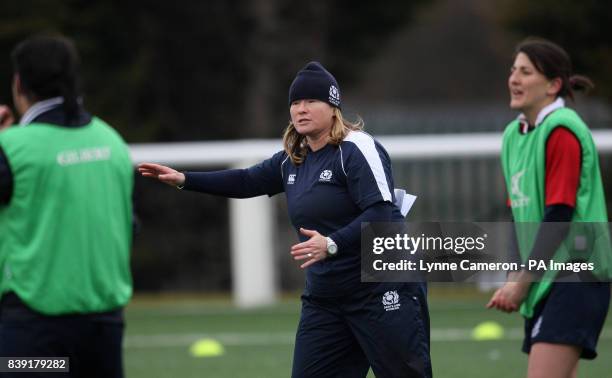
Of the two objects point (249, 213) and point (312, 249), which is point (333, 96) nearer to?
point (312, 249)

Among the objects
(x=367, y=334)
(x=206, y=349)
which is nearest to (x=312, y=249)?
(x=367, y=334)

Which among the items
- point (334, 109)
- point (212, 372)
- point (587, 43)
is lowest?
point (212, 372)

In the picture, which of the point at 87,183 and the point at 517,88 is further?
the point at 517,88

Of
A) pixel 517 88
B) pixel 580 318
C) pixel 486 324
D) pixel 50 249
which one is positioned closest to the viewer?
pixel 50 249

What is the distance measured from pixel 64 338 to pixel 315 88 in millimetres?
2038

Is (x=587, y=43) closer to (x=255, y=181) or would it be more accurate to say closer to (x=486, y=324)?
(x=486, y=324)

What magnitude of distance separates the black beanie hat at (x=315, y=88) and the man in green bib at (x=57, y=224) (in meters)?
1.52

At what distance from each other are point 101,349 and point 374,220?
63.3 inches

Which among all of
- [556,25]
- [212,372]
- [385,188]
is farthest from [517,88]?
[556,25]

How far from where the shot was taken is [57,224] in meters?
4.68

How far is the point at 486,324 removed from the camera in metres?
11.6

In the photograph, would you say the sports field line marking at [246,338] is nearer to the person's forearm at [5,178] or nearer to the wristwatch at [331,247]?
the wristwatch at [331,247]

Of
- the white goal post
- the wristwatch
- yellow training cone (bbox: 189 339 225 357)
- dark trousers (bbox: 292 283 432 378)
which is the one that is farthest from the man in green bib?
the white goal post

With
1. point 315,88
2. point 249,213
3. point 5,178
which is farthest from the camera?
point 249,213
